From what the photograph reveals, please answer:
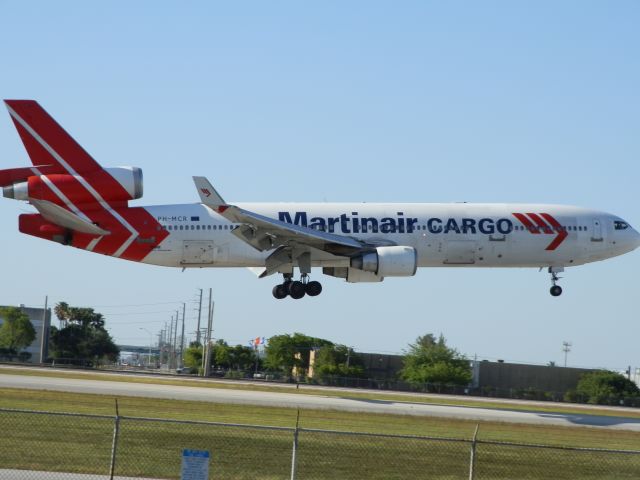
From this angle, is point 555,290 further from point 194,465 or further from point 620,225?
point 194,465

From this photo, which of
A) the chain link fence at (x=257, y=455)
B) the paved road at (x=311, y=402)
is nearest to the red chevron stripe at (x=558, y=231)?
the paved road at (x=311, y=402)

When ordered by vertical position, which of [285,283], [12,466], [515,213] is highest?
[515,213]

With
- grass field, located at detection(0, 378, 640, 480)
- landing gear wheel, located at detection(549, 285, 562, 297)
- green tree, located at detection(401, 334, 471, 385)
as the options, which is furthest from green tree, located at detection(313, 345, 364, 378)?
grass field, located at detection(0, 378, 640, 480)

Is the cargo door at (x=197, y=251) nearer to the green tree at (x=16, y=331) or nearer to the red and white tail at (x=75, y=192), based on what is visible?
the red and white tail at (x=75, y=192)

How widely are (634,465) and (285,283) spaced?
25.8 m

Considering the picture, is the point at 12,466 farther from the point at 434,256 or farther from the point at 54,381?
the point at 434,256

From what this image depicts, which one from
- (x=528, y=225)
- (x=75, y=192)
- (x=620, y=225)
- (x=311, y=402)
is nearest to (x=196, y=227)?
(x=75, y=192)

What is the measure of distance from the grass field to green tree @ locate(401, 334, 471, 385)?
44699 mm

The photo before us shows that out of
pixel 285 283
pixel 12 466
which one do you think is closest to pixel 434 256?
pixel 285 283

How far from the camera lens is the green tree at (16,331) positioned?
127500 millimetres

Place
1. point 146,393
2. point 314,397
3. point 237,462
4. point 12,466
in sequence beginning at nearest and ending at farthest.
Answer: point 12,466 → point 237,462 → point 146,393 → point 314,397

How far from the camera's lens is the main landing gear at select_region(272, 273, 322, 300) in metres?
50.6

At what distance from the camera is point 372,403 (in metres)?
43.8

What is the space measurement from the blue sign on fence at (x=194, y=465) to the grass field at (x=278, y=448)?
3.68 metres
